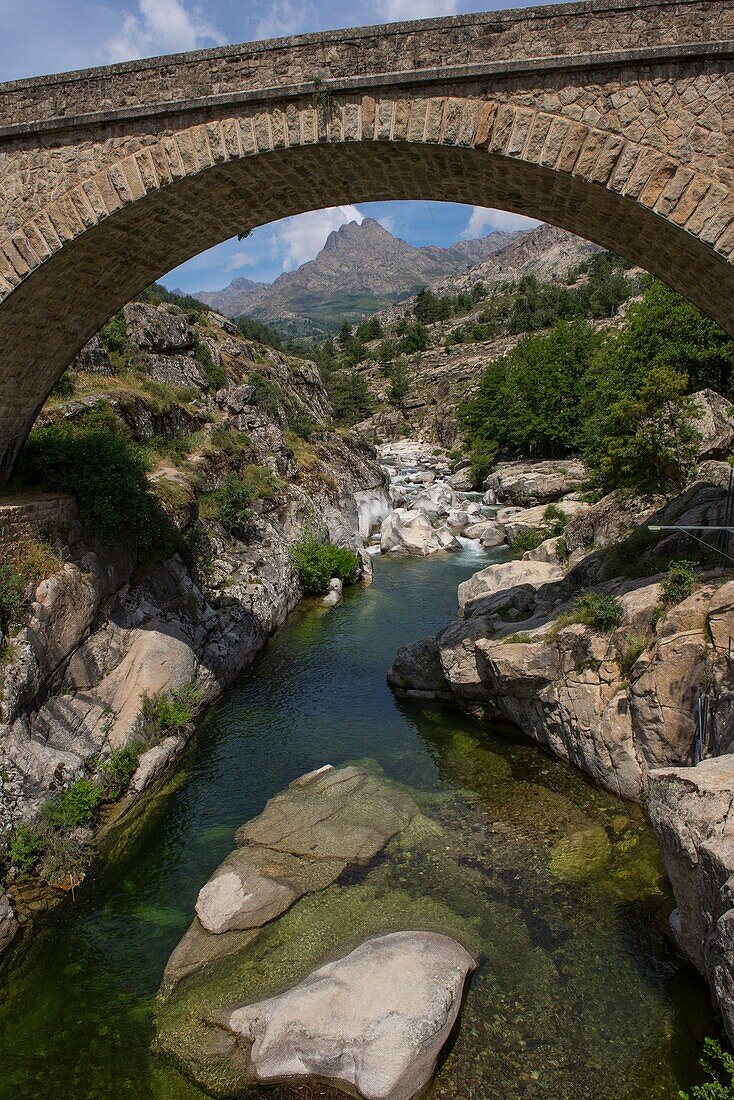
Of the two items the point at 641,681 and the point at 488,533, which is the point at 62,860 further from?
the point at 488,533

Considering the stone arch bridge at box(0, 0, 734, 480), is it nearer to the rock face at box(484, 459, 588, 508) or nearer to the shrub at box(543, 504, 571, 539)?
the shrub at box(543, 504, 571, 539)

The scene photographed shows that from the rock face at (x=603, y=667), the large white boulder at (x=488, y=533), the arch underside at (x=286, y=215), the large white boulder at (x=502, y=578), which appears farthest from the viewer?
the large white boulder at (x=488, y=533)

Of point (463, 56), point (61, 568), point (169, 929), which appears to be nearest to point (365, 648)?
point (61, 568)

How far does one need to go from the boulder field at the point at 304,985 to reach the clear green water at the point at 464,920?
0.20 m

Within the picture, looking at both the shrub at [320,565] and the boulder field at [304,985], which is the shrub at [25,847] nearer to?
the boulder field at [304,985]

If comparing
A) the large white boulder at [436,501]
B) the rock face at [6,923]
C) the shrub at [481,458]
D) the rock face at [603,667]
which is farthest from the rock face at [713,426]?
the shrub at [481,458]

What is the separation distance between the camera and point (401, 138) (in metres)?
7.42

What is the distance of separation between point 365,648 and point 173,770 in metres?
6.11

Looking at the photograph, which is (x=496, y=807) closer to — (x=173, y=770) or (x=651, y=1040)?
(x=651, y=1040)

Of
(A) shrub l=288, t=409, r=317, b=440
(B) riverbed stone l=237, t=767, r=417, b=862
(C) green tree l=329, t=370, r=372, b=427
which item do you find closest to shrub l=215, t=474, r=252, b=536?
(B) riverbed stone l=237, t=767, r=417, b=862

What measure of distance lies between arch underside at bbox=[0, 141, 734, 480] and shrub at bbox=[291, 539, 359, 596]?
10.2 meters

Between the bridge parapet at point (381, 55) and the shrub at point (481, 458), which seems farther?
the shrub at point (481, 458)

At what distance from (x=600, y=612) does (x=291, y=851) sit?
18.2ft

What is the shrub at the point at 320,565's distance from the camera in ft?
65.5
